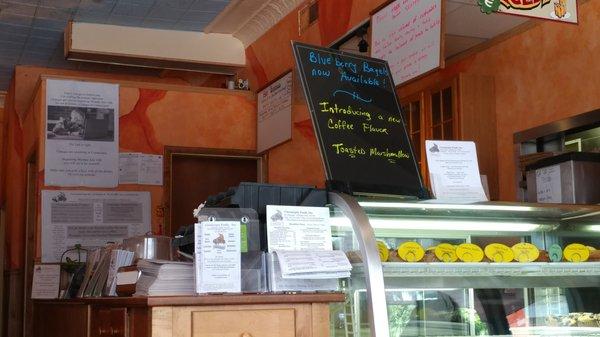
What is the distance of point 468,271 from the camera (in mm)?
2562

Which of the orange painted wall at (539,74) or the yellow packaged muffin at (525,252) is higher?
the orange painted wall at (539,74)

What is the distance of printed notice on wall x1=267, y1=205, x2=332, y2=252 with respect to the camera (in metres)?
2.52

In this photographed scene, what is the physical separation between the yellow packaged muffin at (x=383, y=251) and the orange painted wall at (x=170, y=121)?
5.15 m

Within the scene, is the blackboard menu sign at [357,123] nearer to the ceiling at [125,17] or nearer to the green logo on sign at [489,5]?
the green logo on sign at [489,5]

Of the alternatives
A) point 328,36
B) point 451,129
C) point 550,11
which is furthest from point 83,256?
point 550,11

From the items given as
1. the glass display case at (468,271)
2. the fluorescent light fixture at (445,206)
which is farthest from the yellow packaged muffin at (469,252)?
the fluorescent light fixture at (445,206)

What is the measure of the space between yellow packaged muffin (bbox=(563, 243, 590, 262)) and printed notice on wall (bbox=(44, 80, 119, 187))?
17.1 ft

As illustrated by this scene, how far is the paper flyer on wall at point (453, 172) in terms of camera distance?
2.71 m

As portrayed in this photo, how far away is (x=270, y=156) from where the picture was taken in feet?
25.3

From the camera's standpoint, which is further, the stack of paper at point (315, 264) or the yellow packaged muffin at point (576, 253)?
the yellow packaged muffin at point (576, 253)

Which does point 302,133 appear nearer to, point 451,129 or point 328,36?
point 328,36

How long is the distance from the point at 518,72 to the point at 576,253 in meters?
2.96

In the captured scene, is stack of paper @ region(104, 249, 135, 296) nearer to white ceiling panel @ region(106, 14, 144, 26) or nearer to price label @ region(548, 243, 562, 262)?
price label @ region(548, 243, 562, 262)

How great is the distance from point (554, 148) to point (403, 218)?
10.0 feet
